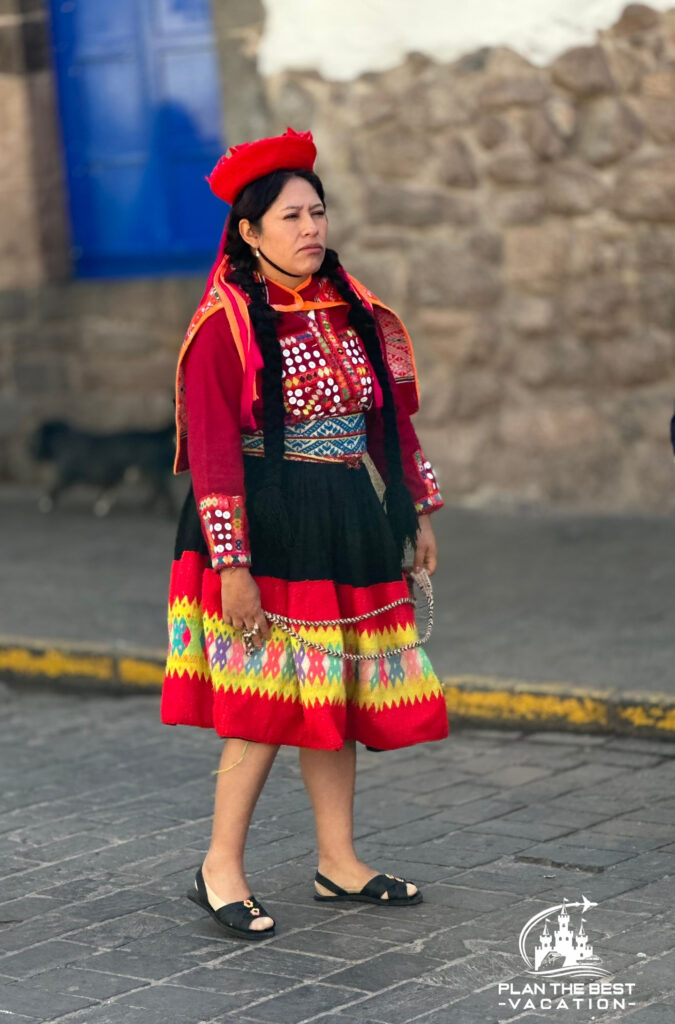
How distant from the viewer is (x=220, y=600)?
14.0 ft

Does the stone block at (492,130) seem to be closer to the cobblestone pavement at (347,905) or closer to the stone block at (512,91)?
the stone block at (512,91)

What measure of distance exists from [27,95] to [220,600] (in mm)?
7556

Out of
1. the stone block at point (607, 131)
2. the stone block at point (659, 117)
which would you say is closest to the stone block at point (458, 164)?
the stone block at point (607, 131)

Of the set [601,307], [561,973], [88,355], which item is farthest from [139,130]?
[561,973]

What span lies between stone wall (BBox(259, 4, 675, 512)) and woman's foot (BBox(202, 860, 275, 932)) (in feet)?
17.5

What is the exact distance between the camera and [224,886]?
4.36m

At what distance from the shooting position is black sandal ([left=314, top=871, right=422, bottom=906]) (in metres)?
4.45

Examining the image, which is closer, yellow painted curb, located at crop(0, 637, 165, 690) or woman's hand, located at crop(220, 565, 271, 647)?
woman's hand, located at crop(220, 565, 271, 647)

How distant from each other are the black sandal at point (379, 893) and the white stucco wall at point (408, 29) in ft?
19.4

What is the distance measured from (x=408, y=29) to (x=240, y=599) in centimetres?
622

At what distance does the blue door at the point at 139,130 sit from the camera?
35.3 ft

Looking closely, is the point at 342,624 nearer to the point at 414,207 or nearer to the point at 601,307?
the point at 601,307

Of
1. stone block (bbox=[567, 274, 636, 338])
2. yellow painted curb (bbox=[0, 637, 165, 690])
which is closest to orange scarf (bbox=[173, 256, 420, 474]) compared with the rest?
yellow painted curb (bbox=[0, 637, 165, 690])

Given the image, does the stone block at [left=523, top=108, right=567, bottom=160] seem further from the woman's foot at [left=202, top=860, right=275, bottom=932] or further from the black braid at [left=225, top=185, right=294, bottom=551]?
the woman's foot at [left=202, top=860, right=275, bottom=932]
